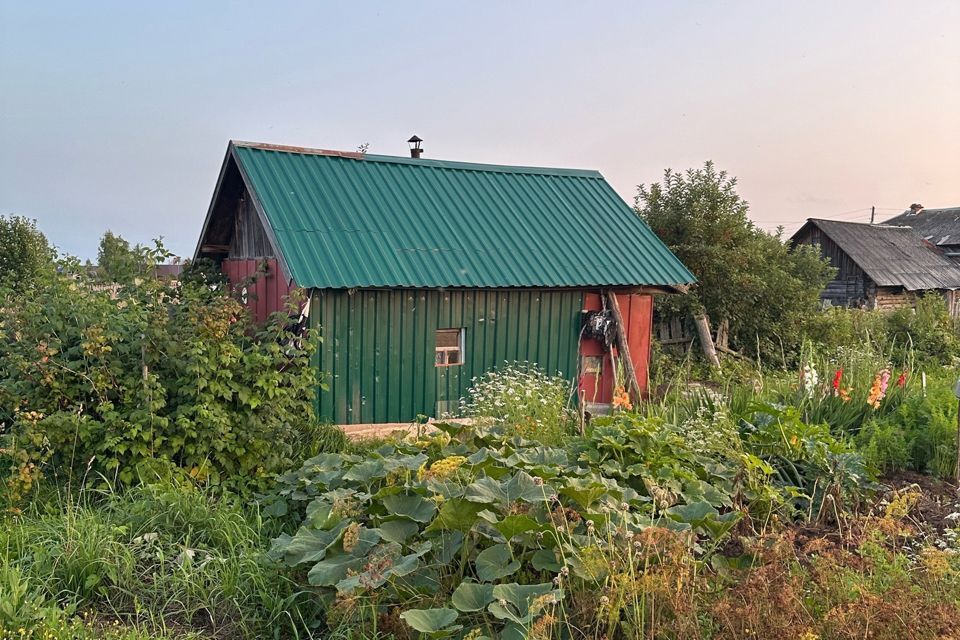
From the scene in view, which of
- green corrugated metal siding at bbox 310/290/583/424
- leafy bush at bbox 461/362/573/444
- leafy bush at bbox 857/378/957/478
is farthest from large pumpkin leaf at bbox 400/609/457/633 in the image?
green corrugated metal siding at bbox 310/290/583/424

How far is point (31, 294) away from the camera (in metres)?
6.44

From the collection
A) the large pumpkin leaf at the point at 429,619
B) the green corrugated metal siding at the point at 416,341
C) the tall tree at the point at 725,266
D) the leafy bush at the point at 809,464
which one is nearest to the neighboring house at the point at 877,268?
the tall tree at the point at 725,266

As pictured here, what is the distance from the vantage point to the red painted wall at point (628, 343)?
383 inches

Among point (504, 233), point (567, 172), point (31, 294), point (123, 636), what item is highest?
point (567, 172)

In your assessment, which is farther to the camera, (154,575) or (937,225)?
(937,225)

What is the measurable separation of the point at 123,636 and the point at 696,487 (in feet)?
10.2

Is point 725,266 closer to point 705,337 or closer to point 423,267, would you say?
point 705,337

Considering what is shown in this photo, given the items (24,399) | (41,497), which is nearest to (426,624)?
(41,497)

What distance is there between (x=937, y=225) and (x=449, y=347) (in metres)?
37.1

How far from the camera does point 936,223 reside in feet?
120

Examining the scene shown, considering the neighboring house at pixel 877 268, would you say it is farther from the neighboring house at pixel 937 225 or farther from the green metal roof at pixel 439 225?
the green metal roof at pixel 439 225

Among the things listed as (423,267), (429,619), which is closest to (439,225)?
(423,267)

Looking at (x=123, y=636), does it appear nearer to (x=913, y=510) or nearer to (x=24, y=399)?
(x=24, y=399)

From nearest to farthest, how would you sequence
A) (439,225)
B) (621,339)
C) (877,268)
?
(439,225), (621,339), (877,268)
